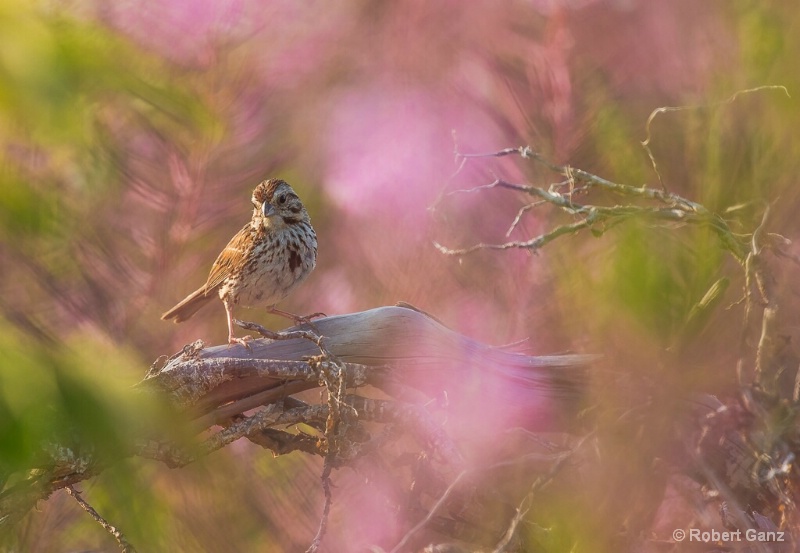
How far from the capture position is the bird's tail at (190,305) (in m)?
2.24

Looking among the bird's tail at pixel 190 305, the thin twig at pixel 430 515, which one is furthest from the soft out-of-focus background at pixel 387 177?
the thin twig at pixel 430 515

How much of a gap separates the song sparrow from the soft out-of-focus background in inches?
2.7

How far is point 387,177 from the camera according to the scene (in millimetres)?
2258

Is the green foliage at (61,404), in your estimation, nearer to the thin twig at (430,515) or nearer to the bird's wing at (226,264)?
the thin twig at (430,515)

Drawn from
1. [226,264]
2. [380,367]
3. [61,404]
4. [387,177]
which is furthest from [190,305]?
[61,404]

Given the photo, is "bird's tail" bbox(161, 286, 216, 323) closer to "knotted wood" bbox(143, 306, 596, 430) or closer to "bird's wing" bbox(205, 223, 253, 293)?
"bird's wing" bbox(205, 223, 253, 293)

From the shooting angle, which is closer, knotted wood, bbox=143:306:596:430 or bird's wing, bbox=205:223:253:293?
knotted wood, bbox=143:306:596:430

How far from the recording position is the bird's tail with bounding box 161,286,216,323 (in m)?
2.24

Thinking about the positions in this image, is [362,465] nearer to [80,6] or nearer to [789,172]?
[789,172]

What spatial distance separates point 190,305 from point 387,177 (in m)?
0.61

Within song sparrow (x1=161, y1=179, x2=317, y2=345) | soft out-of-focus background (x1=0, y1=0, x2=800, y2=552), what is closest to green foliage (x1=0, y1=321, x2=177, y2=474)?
soft out-of-focus background (x1=0, y1=0, x2=800, y2=552)

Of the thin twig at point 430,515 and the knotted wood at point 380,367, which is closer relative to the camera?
the thin twig at point 430,515

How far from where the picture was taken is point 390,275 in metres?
2.22

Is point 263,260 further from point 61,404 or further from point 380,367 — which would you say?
point 61,404
